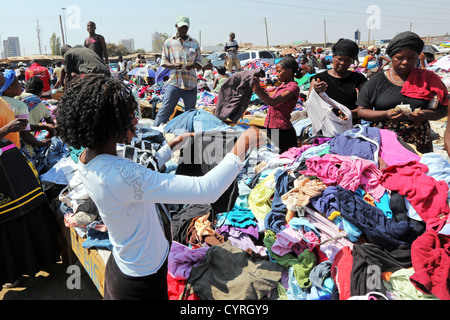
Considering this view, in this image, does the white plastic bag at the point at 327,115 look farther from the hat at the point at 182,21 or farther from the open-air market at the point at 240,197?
the hat at the point at 182,21

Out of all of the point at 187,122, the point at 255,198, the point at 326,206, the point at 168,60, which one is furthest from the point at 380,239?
the point at 168,60

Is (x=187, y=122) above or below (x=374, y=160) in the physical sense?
above

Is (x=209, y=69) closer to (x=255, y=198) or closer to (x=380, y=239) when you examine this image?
(x=255, y=198)

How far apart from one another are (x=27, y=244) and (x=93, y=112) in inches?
85.7

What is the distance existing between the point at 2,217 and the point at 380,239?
2.81 meters

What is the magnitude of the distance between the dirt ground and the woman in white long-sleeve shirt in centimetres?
200

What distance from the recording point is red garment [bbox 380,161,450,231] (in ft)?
6.76

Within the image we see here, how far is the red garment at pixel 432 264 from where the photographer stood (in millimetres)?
1751

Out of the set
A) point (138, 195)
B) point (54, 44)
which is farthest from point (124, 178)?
point (54, 44)

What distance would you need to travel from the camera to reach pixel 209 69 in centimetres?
1430

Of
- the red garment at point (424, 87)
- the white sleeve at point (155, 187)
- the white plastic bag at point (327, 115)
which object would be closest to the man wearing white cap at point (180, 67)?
the white plastic bag at point (327, 115)

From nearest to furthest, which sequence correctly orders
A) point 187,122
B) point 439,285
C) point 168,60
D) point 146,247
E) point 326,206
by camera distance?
point 146,247 → point 439,285 → point 326,206 → point 187,122 → point 168,60

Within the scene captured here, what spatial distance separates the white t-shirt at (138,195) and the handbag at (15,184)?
5.44 ft

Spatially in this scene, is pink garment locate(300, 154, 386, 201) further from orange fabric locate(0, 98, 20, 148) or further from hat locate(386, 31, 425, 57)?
orange fabric locate(0, 98, 20, 148)
